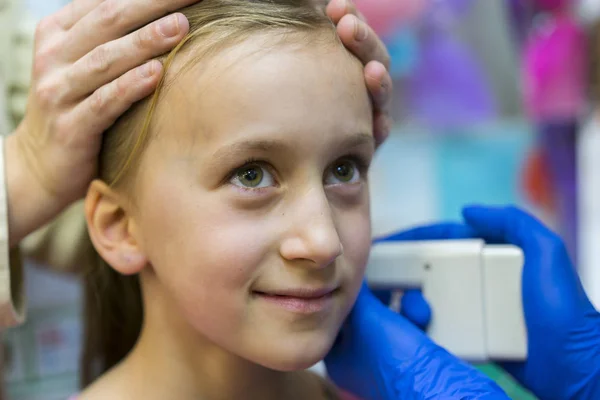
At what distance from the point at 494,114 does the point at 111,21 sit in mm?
1680

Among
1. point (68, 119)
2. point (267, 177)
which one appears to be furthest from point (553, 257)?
point (68, 119)

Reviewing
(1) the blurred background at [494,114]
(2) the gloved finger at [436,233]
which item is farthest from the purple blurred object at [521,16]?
(2) the gloved finger at [436,233]

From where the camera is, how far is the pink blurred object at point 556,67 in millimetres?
1957

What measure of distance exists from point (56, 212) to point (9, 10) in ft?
1.57

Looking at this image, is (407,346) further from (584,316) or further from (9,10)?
(9,10)

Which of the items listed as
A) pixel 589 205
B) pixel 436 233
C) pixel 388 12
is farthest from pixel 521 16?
pixel 436 233

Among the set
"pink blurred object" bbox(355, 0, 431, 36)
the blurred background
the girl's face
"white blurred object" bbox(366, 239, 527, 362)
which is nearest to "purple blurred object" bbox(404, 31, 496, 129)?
the blurred background

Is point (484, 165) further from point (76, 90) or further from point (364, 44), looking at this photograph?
point (76, 90)

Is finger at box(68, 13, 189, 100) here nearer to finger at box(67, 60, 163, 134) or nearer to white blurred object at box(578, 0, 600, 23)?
finger at box(67, 60, 163, 134)

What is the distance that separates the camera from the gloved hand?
77cm

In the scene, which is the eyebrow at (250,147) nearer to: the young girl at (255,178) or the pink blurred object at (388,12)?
the young girl at (255,178)

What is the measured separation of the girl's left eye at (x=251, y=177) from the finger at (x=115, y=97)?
14 cm

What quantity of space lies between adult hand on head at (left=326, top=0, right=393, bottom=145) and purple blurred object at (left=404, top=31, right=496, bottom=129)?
4.17 feet

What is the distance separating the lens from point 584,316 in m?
0.91
